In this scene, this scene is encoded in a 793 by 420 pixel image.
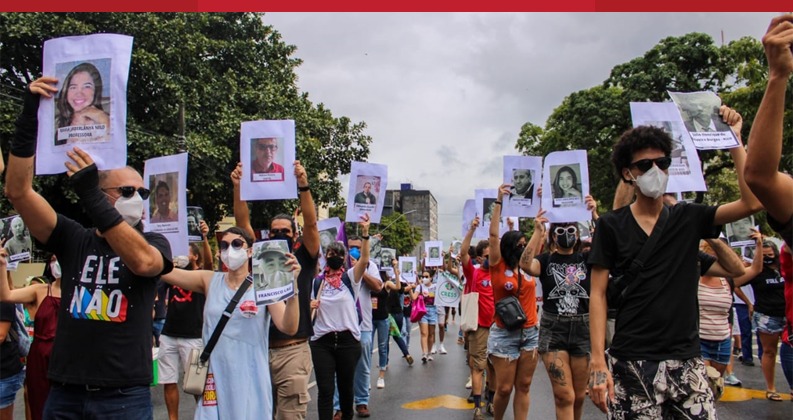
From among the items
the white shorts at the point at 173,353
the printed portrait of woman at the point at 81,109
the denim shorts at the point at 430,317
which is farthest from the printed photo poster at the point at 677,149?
the denim shorts at the point at 430,317

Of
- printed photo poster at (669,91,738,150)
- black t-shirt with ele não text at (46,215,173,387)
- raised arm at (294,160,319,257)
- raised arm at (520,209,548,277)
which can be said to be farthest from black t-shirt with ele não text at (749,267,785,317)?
black t-shirt with ele não text at (46,215,173,387)

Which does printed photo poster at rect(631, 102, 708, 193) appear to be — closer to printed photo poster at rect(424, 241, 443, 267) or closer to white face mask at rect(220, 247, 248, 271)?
white face mask at rect(220, 247, 248, 271)

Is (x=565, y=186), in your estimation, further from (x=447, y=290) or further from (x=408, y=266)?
(x=408, y=266)

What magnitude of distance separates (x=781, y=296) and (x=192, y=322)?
7.24 metres

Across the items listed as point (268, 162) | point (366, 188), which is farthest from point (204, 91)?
point (268, 162)

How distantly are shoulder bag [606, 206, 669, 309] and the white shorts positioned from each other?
16.2 ft

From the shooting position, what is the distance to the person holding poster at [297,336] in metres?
5.05

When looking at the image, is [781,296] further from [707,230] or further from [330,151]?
[330,151]

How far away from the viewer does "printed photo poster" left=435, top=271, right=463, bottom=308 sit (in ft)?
40.7

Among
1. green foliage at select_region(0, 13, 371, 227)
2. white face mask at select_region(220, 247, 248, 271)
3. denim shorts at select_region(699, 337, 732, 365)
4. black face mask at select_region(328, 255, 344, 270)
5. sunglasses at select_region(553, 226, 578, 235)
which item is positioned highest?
green foliage at select_region(0, 13, 371, 227)

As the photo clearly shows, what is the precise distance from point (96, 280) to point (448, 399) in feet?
20.9

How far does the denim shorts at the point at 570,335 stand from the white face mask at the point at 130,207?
3779 mm

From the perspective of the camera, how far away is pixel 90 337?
120 inches

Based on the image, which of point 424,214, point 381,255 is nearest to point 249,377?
point 381,255
